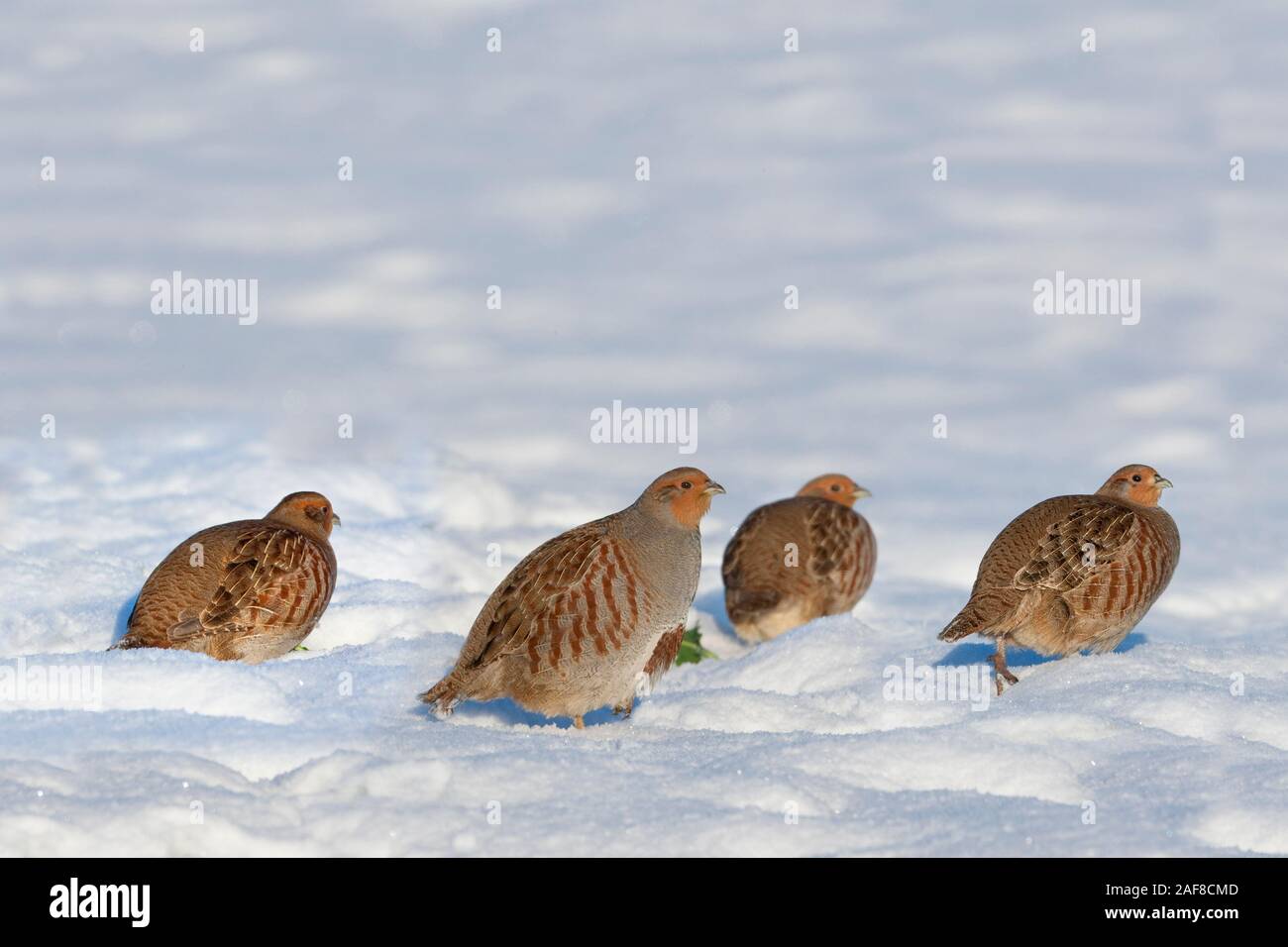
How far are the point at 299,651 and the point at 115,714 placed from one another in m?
2.63

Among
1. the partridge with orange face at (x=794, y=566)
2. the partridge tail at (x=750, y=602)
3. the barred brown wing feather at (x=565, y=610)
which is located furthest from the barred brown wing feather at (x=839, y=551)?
the barred brown wing feather at (x=565, y=610)

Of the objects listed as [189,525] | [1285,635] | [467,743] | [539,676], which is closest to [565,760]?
[467,743]

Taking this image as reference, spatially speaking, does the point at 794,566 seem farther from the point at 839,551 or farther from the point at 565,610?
the point at 565,610

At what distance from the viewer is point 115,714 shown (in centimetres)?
562

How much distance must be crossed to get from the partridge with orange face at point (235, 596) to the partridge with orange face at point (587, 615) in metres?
1.60

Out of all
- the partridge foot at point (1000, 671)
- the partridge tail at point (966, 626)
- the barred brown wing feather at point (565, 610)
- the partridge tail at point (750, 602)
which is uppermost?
the barred brown wing feather at point (565, 610)

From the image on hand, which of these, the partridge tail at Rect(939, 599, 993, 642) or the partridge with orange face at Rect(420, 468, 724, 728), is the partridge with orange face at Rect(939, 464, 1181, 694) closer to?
the partridge tail at Rect(939, 599, 993, 642)

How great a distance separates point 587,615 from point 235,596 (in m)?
2.24

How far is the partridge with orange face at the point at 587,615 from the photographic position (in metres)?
6.34

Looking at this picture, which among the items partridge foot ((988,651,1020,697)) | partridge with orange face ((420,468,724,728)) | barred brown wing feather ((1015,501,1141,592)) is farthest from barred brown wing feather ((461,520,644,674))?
barred brown wing feather ((1015,501,1141,592))

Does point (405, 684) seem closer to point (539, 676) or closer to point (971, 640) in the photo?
point (539, 676)

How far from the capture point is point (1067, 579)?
7.33 metres

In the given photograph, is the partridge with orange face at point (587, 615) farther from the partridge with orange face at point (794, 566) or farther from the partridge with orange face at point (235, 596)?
the partridge with orange face at point (794, 566)
